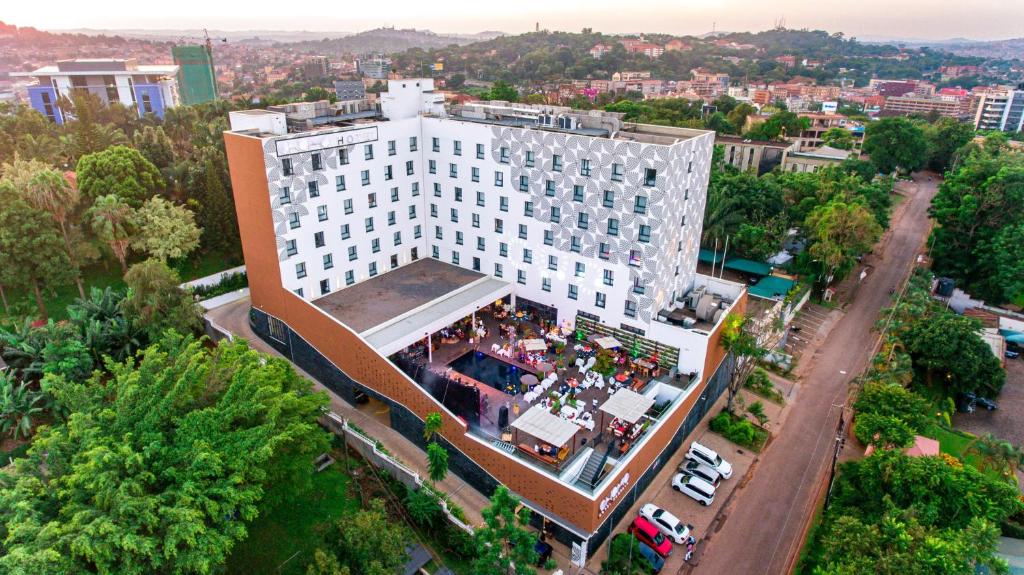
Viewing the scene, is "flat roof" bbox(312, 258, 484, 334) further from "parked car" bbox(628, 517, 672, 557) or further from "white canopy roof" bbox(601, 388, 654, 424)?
"parked car" bbox(628, 517, 672, 557)

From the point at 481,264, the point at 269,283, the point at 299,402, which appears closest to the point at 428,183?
the point at 481,264

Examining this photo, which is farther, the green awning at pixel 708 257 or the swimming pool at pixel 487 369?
the green awning at pixel 708 257

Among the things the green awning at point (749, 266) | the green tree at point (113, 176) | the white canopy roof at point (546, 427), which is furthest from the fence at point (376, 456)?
the green awning at point (749, 266)

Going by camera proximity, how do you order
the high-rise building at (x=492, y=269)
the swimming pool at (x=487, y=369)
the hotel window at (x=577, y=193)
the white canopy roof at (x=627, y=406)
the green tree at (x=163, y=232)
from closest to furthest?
the white canopy roof at (x=627, y=406) → the high-rise building at (x=492, y=269) → the swimming pool at (x=487, y=369) → the hotel window at (x=577, y=193) → the green tree at (x=163, y=232)

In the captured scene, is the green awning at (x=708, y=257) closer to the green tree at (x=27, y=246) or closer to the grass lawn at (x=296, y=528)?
the grass lawn at (x=296, y=528)

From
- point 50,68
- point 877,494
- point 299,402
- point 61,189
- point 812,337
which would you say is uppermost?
point 50,68

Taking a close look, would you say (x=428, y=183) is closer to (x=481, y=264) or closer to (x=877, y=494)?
(x=481, y=264)
